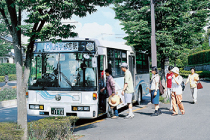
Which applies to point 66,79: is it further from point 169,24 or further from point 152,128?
point 169,24

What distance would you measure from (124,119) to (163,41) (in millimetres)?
6346

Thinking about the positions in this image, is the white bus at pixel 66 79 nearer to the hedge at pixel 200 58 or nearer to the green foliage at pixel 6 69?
the hedge at pixel 200 58

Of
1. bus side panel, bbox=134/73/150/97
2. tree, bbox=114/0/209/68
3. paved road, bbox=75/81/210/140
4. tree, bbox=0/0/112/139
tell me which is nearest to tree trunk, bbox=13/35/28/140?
tree, bbox=0/0/112/139

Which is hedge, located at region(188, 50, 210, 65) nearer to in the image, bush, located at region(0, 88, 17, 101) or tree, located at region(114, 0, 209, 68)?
tree, located at region(114, 0, 209, 68)

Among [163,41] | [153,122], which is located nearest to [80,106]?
[153,122]

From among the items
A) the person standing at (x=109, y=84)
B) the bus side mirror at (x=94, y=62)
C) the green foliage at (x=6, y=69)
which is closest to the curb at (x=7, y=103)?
the person standing at (x=109, y=84)

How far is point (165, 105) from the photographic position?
13.9m

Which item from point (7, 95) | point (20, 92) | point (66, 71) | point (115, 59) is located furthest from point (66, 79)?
point (7, 95)

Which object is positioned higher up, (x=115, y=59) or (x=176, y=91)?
(x=115, y=59)

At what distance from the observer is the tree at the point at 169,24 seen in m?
15.0

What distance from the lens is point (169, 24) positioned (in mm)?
15422

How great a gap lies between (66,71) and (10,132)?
382 cm

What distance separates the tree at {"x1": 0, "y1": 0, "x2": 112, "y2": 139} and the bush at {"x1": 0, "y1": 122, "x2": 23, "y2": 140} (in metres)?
0.26

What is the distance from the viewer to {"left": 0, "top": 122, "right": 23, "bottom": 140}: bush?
5316 millimetres
